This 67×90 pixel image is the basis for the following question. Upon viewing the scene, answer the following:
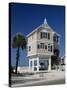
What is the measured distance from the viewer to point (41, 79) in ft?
6.54

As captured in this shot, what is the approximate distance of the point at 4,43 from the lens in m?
1.93

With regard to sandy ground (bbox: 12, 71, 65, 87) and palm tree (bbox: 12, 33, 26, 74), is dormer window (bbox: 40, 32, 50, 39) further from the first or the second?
sandy ground (bbox: 12, 71, 65, 87)

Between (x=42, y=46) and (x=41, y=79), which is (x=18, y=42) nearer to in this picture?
(x=42, y=46)

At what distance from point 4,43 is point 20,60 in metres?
0.19

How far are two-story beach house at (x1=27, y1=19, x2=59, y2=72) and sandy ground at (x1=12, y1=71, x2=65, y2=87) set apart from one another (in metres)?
0.06

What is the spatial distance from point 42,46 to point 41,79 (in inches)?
10.8

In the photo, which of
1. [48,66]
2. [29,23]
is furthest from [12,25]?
[48,66]

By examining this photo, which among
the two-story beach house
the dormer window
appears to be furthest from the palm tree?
the dormer window

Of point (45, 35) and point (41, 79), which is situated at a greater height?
point (45, 35)

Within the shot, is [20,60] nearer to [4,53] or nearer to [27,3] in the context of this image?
[4,53]

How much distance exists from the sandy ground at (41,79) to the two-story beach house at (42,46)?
2.2 inches

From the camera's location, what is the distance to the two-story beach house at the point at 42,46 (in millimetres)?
1983

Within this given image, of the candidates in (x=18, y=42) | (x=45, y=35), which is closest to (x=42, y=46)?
(x=45, y=35)

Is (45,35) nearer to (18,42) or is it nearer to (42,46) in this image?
(42,46)
